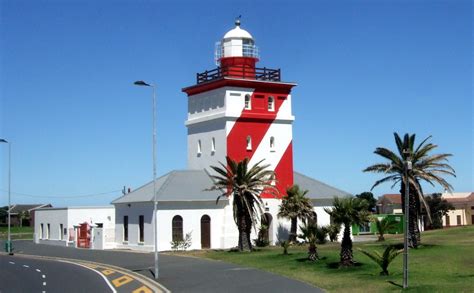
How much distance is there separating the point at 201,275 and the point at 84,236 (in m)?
29.9

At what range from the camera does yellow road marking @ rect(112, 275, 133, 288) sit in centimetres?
3126

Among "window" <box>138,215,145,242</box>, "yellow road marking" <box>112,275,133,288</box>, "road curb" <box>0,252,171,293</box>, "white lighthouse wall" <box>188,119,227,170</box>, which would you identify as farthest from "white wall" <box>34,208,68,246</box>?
"yellow road marking" <box>112,275,133,288</box>

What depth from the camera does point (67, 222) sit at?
67688mm

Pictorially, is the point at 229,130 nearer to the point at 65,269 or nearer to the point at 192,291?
the point at 65,269

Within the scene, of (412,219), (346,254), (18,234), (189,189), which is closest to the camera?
(346,254)

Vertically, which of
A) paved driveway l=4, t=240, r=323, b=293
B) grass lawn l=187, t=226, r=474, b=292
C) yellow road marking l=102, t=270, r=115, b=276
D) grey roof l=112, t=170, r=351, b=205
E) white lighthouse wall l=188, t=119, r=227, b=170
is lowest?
yellow road marking l=102, t=270, r=115, b=276

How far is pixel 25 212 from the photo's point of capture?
136625mm

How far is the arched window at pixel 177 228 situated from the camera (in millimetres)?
51912

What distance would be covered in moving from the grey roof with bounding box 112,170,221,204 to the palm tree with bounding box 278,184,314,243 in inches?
205

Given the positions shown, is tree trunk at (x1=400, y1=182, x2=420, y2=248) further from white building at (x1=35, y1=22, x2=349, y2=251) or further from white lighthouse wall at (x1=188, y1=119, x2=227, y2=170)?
white lighthouse wall at (x1=188, y1=119, x2=227, y2=170)

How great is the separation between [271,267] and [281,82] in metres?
23.4

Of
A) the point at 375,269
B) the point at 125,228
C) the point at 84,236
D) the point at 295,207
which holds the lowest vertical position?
the point at 375,269

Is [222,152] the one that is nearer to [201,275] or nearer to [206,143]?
[206,143]

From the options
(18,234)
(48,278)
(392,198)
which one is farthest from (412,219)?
(392,198)
